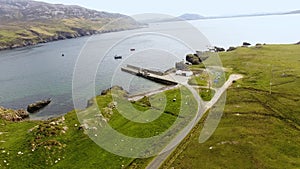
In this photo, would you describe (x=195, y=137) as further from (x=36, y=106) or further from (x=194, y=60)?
(x=194, y=60)

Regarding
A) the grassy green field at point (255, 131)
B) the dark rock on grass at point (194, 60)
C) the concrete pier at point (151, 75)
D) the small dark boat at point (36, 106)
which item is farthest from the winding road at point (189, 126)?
the small dark boat at point (36, 106)

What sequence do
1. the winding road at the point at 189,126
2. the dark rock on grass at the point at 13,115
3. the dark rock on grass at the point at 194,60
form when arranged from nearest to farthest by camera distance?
the winding road at the point at 189,126, the dark rock on grass at the point at 13,115, the dark rock on grass at the point at 194,60

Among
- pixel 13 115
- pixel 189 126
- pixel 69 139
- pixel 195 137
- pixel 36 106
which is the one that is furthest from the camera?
pixel 36 106

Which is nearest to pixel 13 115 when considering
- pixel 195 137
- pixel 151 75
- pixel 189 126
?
pixel 189 126

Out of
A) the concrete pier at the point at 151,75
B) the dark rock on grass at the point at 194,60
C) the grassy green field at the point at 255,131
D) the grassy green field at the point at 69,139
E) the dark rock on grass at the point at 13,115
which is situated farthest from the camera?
the dark rock on grass at the point at 194,60

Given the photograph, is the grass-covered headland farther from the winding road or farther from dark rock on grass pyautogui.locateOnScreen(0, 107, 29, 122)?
dark rock on grass pyautogui.locateOnScreen(0, 107, 29, 122)

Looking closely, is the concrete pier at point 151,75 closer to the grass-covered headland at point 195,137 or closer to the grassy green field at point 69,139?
the grass-covered headland at point 195,137

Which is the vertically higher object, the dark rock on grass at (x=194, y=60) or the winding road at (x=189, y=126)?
the winding road at (x=189, y=126)

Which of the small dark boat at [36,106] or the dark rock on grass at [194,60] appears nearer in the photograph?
the small dark boat at [36,106]

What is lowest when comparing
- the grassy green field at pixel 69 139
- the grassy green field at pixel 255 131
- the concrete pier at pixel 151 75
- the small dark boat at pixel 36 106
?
the small dark boat at pixel 36 106
